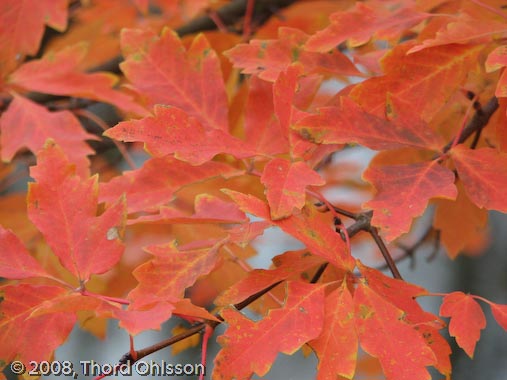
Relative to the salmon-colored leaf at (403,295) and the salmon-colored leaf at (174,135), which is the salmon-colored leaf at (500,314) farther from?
the salmon-colored leaf at (174,135)

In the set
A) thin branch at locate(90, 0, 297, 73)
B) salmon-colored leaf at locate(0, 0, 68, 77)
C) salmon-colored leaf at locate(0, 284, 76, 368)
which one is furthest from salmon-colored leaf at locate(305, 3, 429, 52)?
thin branch at locate(90, 0, 297, 73)

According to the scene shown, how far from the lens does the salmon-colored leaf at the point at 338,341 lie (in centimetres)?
54

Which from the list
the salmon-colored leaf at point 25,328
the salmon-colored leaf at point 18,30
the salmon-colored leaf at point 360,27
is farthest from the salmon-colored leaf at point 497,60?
the salmon-colored leaf at point 18,30

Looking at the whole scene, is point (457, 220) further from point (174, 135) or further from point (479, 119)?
point (174, 135)

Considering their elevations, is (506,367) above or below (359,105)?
below

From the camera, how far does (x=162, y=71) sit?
71cm

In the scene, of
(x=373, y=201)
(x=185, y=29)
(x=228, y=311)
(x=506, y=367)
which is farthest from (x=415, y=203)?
(x=506, y=367)

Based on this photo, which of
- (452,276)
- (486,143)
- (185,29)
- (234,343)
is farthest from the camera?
(452,276)

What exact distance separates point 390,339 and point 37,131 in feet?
1.68

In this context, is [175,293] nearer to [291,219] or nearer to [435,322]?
[291,219]

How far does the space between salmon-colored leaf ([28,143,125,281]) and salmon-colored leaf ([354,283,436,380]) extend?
19 centimetres

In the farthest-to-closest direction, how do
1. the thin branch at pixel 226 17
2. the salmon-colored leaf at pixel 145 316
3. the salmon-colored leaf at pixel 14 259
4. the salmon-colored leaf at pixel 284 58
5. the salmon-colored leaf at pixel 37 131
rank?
the thin branch at pixel 226 17
the salmon-colored leaf at pixel 37 131
the salmon-colored leaf at pixel 284 58
the salmon-colored leaf at pixel 14 259
the salmon-colored leaf at pixel 145 316

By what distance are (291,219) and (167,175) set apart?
157 millimetres

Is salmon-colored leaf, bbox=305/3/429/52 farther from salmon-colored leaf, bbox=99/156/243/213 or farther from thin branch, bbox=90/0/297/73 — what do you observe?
thin branch, bbox=90/0/297/73
